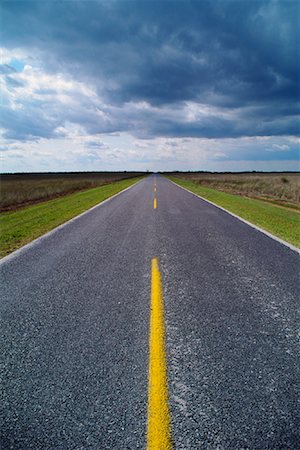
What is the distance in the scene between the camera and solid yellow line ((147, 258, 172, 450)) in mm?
1809

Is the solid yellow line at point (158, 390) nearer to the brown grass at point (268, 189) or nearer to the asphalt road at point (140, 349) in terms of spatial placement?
the asphalt road at point (140, 349)

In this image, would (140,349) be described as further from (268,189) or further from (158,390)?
(268,189)

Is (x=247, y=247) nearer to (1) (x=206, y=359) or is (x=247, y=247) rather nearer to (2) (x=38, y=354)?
(1) (x=206, y=359)

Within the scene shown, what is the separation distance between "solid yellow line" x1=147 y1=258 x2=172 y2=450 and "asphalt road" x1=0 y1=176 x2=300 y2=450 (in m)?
0.05

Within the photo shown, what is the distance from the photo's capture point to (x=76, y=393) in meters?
2.21

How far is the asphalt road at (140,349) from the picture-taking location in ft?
6.25

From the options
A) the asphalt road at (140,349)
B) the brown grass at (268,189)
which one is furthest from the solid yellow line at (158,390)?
the brown grass at (268,189)

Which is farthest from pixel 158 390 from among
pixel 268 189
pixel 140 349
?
pixel 268 189

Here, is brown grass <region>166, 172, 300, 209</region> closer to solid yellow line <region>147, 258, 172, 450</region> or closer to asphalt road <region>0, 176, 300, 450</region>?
asphalt road <region>0, 176, 300, 450</region>

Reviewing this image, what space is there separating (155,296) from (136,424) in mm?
2024

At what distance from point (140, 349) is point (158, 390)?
552 mm

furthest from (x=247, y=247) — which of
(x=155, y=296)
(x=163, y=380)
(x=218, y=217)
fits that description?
(x=163, y=380)

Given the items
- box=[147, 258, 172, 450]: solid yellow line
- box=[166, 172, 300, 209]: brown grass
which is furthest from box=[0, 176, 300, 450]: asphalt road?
box=[166, 172, 300, 209]: brown grass

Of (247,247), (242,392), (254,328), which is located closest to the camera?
(242,392)
